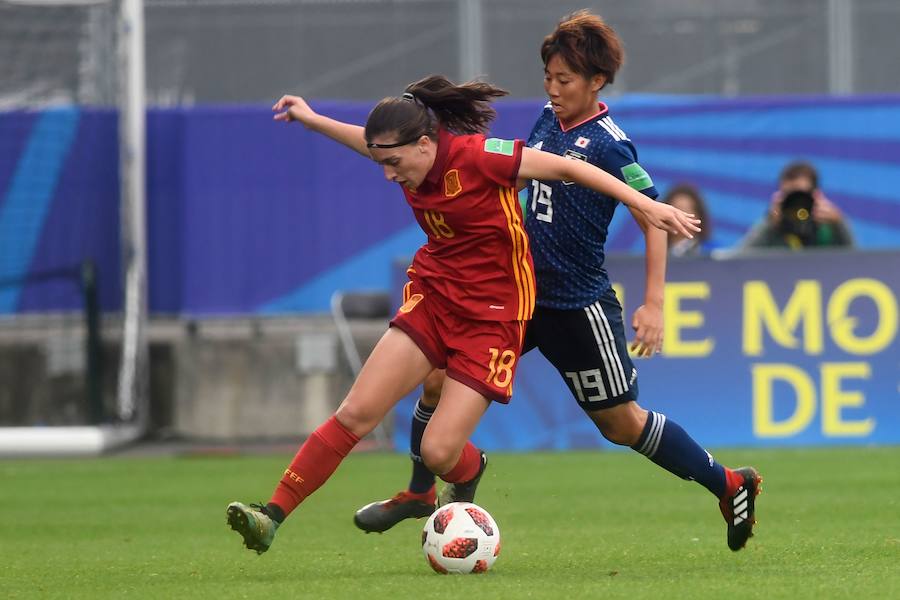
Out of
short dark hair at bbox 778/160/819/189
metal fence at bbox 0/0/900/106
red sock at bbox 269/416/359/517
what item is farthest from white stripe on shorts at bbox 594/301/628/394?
metal fence at bbox 0/0/900/106

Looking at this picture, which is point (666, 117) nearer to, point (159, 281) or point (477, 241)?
point (159, 281)

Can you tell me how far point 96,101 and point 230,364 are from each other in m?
2.64

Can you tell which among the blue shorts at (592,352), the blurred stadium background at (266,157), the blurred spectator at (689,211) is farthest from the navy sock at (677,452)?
the blurred stadium background at (266,157)

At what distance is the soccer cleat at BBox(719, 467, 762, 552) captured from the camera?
22.9 feet

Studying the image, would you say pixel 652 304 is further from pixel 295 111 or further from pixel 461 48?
pixel 461 48

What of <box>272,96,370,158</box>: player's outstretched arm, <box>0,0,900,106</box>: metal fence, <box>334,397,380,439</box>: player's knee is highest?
<box>0,0,900,106</box>: metal fence

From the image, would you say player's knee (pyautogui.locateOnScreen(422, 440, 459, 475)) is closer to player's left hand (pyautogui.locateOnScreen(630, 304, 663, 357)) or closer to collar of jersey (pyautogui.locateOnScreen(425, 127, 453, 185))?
player's left hand (pyautogui.locateOnScreen(630, 304, 663, 357))

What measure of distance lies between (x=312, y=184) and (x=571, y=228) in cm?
872

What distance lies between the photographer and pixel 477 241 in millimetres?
6625

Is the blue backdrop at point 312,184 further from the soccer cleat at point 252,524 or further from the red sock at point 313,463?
the soccer cleat at point 252,524

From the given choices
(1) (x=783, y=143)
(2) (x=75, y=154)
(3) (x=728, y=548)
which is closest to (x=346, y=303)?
(2) (x=75, y=154)

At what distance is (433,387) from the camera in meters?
7.23

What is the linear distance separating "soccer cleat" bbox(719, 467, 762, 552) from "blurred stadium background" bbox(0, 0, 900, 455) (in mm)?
7997

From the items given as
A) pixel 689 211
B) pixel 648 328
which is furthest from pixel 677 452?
pixel 689 211
